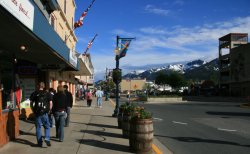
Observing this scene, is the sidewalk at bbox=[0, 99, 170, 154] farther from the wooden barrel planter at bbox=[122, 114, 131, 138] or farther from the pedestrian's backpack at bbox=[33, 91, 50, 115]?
the pedestrian's backpack at bbox=[33, 91, 50, 115]

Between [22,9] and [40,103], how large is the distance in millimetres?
3311

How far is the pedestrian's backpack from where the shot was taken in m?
9.99

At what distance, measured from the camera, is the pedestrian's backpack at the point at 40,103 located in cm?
999

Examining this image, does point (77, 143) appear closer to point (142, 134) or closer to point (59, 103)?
point (59, 103)

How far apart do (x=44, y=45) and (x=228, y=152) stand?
18.6ft

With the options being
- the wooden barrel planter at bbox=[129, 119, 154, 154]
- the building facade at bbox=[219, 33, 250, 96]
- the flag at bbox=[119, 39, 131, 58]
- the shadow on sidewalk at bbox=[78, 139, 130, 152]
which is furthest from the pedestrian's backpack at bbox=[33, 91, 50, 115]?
the building facade at bbox=[219, 33, 250, 96]

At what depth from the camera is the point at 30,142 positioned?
1087 cm

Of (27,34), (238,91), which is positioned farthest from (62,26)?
(238,91)

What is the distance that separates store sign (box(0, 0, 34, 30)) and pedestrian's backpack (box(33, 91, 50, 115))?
2.47 metres

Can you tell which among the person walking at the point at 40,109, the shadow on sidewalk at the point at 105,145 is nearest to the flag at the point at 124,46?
the shadow on sidewalk at the point at 105,145

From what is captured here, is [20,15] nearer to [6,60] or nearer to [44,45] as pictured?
[44,45]

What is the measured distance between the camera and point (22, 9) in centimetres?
732

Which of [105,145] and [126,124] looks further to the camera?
[126,124]

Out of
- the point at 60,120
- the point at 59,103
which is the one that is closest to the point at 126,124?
the point at 60,120
